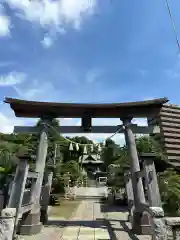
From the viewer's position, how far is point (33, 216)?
532 centimetres

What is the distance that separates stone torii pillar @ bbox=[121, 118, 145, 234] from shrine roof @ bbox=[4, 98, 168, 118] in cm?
48

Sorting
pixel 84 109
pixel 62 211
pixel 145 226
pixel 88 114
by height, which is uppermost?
pixel 84 109

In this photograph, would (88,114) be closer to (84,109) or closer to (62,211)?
(84,109)

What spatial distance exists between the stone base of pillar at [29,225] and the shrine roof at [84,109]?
3.08m

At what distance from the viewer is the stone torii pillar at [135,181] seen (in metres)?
5.32

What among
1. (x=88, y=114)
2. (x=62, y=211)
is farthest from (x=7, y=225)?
(x=62, y=211)

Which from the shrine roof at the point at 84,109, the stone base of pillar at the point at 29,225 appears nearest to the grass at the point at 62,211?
the stone base of pillar at the point at 29,225

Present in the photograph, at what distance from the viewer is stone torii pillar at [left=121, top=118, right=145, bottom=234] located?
532 cm

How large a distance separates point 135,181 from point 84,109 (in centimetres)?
284

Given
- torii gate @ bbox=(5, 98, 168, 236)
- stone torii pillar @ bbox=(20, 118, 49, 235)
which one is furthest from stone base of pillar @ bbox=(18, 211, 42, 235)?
torii gate @ bbox=(5, 98, 168, 236)

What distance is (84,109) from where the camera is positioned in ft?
21.7

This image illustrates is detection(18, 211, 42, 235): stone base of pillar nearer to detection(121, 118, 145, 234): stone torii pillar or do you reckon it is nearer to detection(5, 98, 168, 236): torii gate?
detection(5, 98, 168, 236): torii gate

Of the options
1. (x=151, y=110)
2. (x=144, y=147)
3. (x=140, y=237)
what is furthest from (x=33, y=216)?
(x=144, y=147)

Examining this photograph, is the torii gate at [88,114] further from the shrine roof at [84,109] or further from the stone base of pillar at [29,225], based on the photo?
the stone base of pillar at [29,225]
